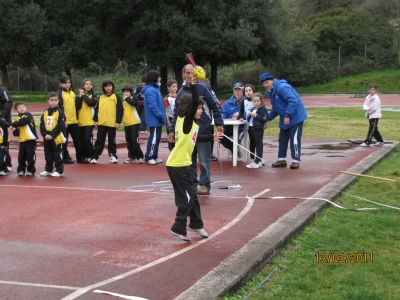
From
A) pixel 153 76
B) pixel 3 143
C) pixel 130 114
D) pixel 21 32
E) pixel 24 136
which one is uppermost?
pixel 21 32

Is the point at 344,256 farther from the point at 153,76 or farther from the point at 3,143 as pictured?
the point at 3,143

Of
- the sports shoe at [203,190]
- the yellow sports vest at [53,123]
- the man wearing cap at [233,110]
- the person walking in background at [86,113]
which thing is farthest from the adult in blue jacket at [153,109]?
the sports shoe at [203,190]

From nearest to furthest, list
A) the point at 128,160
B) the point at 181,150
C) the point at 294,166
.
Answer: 1. the point at 181,150
2. the point at 294,166
3. the point at 128,160

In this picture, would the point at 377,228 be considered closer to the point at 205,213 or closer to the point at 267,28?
the point at 205,213

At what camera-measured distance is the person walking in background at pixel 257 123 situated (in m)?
12.2

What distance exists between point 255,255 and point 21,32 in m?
41.1

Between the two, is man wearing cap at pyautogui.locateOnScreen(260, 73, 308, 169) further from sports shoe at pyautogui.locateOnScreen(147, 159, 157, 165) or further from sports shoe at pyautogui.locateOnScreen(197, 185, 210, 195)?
sports shoe at pyautogui.locateOnScreen(197, 185, 210, 195)

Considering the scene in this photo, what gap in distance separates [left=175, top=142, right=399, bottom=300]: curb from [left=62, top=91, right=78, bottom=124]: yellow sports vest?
634 cm

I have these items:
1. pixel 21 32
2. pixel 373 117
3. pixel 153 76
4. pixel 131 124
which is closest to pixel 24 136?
pixel 131 124

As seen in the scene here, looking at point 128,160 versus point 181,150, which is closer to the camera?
point 181,150

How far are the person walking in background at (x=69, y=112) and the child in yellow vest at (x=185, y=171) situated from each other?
657 cm
